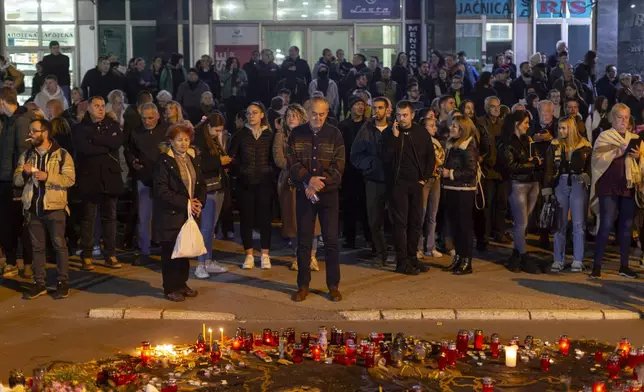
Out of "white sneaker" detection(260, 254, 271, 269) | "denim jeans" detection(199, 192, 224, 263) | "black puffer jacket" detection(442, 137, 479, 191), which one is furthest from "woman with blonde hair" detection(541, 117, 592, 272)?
"denim jeans" detection(199, 192, 224, 263)

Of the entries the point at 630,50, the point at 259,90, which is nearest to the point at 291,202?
the point at 259,90

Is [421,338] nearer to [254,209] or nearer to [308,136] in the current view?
[308,136]

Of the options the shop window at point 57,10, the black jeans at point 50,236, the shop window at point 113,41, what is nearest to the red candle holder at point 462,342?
the black jeans at point 50,236

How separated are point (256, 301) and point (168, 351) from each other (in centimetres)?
219

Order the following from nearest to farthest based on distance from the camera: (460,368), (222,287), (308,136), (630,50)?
(460,368), (308,136), (222,287), (630,50)

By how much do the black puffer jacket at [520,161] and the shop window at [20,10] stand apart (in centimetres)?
2052

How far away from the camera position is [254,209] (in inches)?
519

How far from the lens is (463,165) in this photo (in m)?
12.6

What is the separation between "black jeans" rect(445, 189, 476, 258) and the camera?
41.5 ft

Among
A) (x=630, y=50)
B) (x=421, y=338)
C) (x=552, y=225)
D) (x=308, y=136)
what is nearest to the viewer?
(x=421, y=338)

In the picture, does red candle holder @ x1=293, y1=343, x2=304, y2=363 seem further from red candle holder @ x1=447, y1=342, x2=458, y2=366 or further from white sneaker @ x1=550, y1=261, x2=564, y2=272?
white sneaker @ x1=550, y1=261, x2=564, y2=272

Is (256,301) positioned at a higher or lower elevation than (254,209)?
lower

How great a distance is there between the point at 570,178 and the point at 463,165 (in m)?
1.37

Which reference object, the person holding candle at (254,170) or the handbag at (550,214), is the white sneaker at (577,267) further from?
the person holding candle at (254,170)
